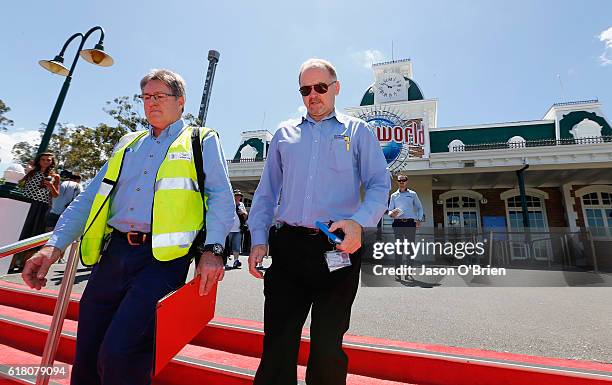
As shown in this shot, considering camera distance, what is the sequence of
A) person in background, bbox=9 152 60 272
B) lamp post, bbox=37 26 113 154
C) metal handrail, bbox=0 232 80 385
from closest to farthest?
1. metal handrail, bbox=0 232 80 385
2. person in background, bbox=9 152 60 272
3. lamp post, bbox=37 26 113 154

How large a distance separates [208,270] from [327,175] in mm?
706

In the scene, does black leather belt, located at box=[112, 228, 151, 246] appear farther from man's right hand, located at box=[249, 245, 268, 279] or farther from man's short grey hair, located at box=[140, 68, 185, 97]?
man's short grey hair, located at box=[140, 68, 185, 97]

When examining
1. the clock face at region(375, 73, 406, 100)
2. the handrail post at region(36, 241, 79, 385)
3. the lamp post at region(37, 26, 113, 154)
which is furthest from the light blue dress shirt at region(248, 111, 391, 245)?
the clock face at region(375, 73, 406, 100)

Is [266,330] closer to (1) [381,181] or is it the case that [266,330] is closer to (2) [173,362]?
(1) [381,181]

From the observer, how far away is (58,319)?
1.92 metres

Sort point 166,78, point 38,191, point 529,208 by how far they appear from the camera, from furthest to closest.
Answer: point 529,208
point 38,191
point 166,78

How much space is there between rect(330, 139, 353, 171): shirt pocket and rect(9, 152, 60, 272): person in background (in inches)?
228

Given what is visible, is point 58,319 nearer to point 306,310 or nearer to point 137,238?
point 137,238

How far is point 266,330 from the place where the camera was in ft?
4.59

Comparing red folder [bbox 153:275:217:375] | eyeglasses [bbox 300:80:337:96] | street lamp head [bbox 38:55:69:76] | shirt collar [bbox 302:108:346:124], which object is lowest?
red folder [bbox 153:275:217:375]

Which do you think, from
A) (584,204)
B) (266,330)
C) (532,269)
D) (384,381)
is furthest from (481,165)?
(266,330)

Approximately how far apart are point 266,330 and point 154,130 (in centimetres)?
132

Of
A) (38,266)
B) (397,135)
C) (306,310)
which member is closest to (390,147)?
(397,135)

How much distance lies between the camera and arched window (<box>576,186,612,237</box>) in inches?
563
